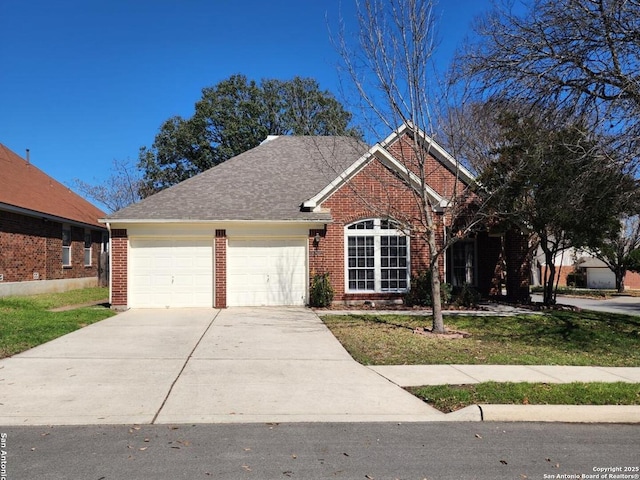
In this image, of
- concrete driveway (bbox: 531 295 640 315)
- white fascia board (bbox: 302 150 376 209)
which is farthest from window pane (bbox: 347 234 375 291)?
concrete driveway (bbox: 531 295 640 315)

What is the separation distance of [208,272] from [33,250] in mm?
8705

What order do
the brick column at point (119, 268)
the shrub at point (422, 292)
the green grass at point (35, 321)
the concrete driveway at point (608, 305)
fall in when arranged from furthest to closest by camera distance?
the concrete driveway at point (608, 305) → the shrub at point (422, 292) → the brick column at point (119, 268) → the green grass at point (35, 321)

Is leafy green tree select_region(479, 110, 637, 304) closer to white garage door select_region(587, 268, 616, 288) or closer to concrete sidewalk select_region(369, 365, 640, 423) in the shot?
concrete sidewalk select_region(369, 365, 640, 423)

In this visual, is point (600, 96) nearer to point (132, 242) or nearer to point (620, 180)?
point (620, 180)

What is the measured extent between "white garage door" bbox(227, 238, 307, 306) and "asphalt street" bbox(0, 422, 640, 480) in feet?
34.4

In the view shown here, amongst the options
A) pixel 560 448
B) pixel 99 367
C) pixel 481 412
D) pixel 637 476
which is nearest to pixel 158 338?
pixel 99 367

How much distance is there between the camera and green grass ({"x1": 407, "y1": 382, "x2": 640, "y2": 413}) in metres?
6.15

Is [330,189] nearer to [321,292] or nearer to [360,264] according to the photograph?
[360,264]

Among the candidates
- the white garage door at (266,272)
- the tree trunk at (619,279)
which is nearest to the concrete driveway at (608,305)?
the tree trunk at (619,279)

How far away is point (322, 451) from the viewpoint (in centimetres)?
475

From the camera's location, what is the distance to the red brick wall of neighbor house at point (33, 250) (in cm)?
1781

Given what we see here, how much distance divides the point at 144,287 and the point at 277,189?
5541 mm

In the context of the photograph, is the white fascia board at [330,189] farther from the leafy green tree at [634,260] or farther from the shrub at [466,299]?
the leafy green tree at [634,260]

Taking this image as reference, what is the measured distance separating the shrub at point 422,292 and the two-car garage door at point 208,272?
11.3 feet
